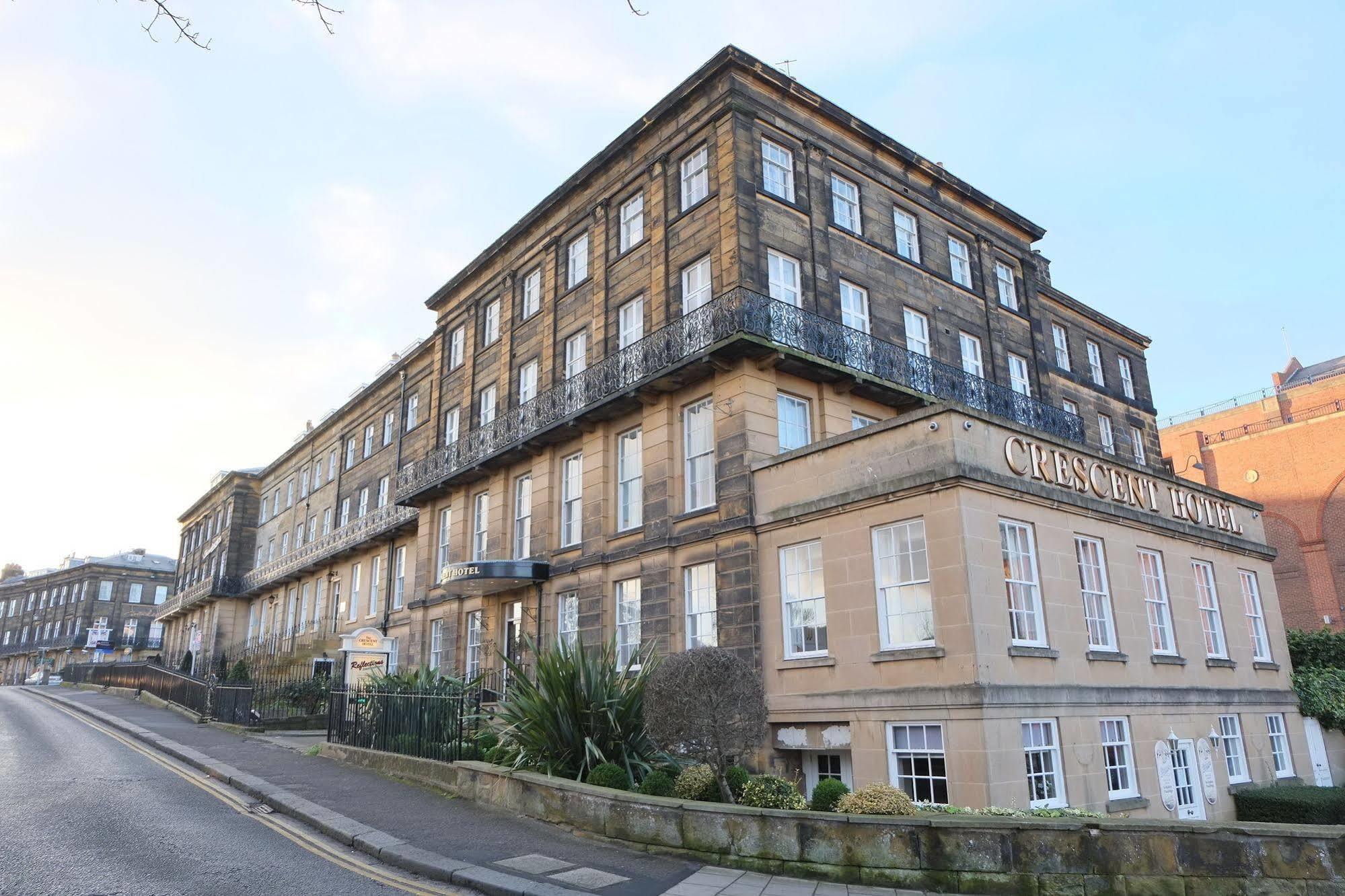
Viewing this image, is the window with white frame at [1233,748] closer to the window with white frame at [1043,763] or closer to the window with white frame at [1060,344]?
the window with white frame at [1043,763]

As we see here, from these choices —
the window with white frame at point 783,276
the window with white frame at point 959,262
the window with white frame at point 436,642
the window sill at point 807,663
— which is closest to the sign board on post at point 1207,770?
the window sill at point 807,663

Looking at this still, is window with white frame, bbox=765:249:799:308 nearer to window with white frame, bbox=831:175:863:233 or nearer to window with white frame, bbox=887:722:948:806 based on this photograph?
window with white frame, bbox=831:175:863:233

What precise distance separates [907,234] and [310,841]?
19.5m

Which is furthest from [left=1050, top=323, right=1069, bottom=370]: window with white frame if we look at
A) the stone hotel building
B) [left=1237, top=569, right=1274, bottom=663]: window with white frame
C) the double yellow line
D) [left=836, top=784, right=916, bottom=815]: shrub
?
the double yellow line

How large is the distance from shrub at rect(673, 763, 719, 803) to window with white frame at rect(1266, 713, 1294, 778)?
553 inches

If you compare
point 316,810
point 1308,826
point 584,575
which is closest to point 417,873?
point 316,810

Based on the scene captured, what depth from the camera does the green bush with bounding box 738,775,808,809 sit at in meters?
10.1

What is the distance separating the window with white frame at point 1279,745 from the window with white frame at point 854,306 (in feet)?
39.2

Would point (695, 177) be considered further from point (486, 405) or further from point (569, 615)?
point (569, 615)

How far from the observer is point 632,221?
2244 cm

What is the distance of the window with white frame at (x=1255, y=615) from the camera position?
19422 mm

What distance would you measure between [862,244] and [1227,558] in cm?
1076

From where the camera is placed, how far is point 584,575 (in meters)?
20.7

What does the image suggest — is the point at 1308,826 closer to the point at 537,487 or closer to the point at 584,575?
the point at 584,575
